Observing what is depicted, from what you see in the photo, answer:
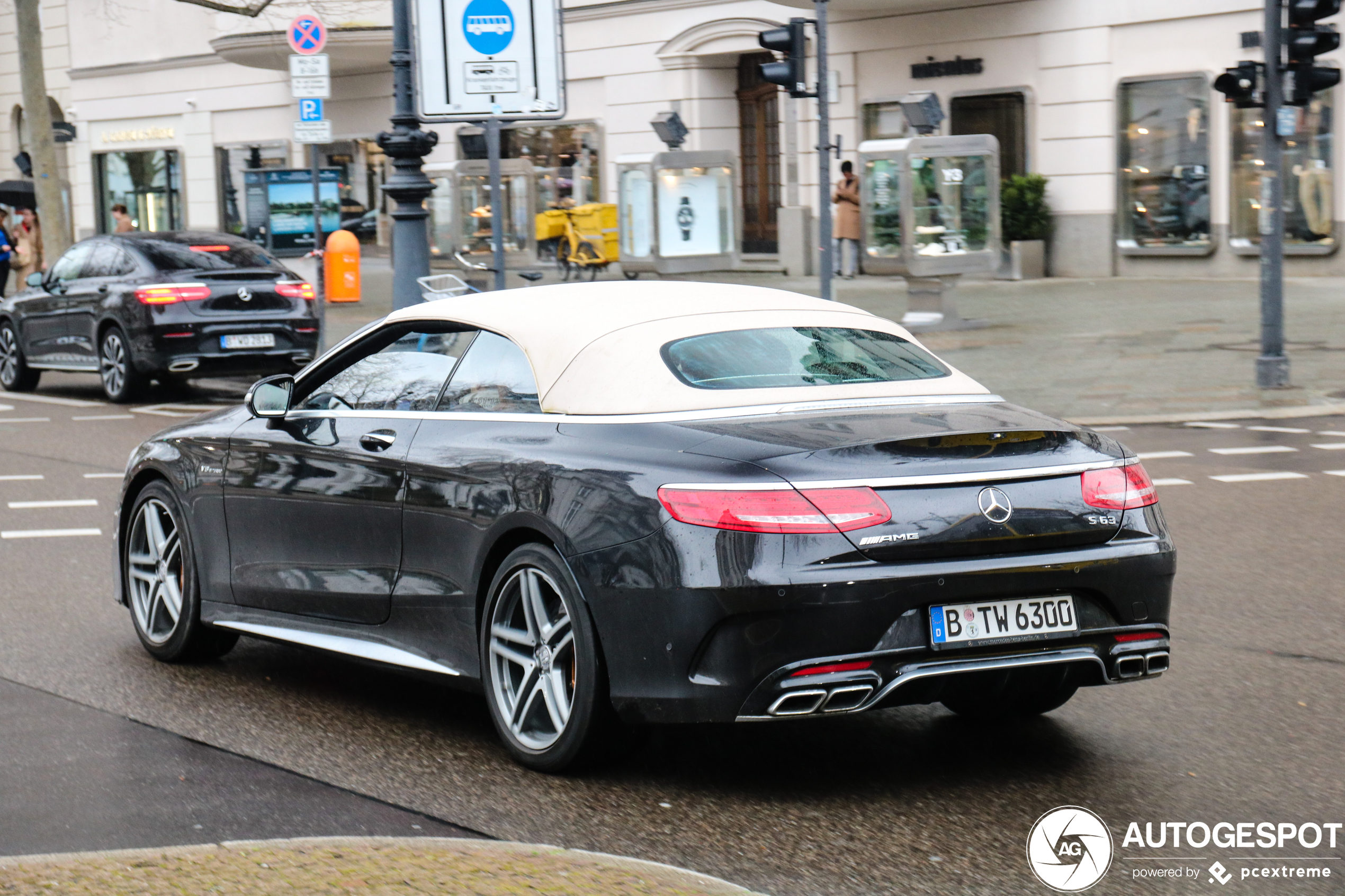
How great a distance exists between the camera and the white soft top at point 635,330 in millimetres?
5227

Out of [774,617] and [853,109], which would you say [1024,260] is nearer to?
[853,109]

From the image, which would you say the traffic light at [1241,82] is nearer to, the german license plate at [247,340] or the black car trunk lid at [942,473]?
the german license plate at [247,340]

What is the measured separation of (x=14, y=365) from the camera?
19.7m

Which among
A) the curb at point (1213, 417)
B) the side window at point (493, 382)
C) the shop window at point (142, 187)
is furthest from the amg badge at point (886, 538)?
the shop window at point (142, 187)

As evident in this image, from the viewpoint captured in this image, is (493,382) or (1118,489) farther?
(493,382)

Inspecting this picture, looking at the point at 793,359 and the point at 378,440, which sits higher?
the point at 793,359

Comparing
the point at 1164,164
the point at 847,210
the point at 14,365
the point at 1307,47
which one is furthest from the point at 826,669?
the point at 1164,164

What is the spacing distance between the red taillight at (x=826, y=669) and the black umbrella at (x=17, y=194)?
33.5m

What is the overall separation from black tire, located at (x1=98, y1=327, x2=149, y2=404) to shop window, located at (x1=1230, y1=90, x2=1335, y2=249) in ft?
48.1

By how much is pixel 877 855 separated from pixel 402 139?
11.1 metres

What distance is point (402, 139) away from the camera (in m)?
14.6

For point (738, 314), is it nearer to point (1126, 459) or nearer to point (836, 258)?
point (1126, 459)

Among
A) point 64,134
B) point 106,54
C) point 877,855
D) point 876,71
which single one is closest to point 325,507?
point 877,855

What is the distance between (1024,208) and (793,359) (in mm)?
22547
